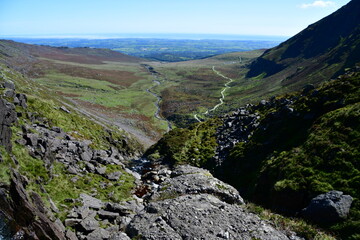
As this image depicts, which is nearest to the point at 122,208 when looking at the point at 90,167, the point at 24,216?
the point at 24,216

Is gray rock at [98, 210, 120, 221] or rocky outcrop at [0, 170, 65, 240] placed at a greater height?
rocky outcrop at [0, 170, 65, 240]

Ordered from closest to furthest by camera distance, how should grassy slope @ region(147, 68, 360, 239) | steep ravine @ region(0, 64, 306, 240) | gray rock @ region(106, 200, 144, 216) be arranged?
steep ravine @ region(0, 64, 306, 240)
grassy slope @ region(147, 68, 360, 239)
gray rock @ region(106, 200, 144, 216)

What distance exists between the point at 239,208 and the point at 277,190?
5.94m

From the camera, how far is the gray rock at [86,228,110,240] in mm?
19750

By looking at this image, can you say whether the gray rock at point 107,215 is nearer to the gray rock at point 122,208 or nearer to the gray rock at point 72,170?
the gray rock at point 122,208

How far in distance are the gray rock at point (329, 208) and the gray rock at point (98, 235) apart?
1804cm

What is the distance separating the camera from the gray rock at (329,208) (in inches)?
824

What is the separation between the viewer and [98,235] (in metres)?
20.1

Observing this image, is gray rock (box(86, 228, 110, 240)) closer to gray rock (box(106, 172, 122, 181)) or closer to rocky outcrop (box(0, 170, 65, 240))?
rocky outcrop (box(0, 170, 65, 240))

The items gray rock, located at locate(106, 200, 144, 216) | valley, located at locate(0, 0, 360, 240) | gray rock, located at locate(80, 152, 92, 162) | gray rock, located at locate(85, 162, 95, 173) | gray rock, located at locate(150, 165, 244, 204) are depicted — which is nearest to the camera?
valley, located at locate(0, 0, 360, 240)

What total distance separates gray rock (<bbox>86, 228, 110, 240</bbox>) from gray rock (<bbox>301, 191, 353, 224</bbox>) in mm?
18039

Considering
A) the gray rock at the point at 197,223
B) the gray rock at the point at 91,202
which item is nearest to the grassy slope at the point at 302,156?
the gray rock at the point at 197,223

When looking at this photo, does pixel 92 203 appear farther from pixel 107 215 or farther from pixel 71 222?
pixel 71 222

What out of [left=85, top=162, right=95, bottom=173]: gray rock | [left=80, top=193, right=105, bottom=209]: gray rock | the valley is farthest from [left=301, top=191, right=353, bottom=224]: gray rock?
[left=85, top=162, right=95, bottom=173]: gray rock
